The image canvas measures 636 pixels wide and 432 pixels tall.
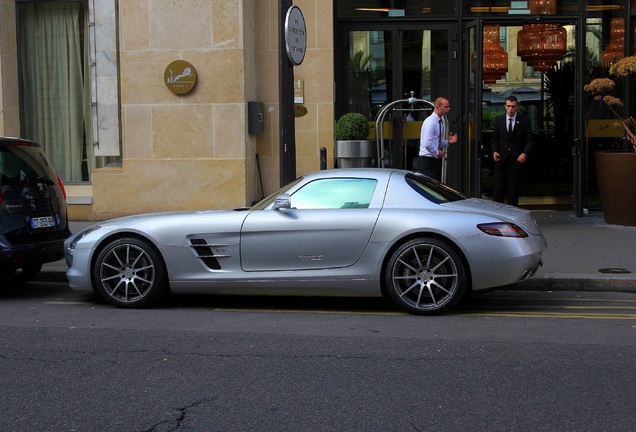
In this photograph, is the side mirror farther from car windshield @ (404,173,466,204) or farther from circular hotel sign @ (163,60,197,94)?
circular hotel sign @ (163,60,197,94)

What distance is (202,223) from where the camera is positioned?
8.16m

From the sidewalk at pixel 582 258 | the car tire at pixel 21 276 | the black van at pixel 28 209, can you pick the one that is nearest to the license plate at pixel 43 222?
the black van at pixel 28 209

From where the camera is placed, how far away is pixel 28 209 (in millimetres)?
9008

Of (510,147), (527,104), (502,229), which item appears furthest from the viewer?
(527,104)

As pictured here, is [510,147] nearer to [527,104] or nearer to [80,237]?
[527,104]

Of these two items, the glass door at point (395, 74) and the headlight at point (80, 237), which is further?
the glass door at point (395, 74)

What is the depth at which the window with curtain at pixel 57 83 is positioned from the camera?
14.9 metres

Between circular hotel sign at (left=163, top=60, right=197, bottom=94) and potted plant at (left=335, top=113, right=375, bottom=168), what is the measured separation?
2474mm

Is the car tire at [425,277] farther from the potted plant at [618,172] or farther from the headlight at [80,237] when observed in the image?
the potted plant at [618,172]

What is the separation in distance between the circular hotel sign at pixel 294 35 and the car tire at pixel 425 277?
11.8 feet

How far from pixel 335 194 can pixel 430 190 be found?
90cm

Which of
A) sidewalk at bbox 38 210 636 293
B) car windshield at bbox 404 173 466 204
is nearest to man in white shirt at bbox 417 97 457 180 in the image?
sidewalk at bbox 38 210 636 293

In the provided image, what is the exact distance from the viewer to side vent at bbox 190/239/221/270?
320 inches

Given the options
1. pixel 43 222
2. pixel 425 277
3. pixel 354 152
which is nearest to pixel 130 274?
pixel 43 222
